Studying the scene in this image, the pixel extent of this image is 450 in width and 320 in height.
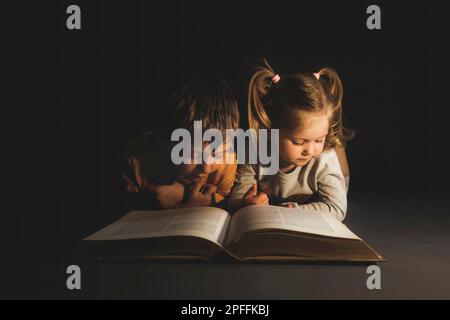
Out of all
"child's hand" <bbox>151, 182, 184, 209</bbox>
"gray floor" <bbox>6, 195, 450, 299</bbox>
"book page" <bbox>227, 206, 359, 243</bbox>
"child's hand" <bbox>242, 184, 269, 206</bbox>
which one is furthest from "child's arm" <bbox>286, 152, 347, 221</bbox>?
"child's hand" <bbox>151, 182, 184, 209</bbox>

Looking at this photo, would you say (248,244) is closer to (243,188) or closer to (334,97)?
(243,188)

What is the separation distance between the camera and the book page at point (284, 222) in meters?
1.82

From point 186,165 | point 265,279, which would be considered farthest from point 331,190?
point 265,279

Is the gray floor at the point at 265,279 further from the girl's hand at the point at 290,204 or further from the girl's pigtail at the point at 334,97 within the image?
the girl's pigtail at the point at 334,97

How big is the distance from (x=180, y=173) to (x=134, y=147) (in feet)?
0.74

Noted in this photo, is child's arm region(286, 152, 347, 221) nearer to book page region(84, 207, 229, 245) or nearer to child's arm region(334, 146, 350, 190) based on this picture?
child's arm region(334, 146, 350, 190)

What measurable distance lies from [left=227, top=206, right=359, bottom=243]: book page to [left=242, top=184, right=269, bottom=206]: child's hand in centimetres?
29

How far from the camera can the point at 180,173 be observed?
2500mm

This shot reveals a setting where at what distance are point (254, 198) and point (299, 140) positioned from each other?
1.00 ft

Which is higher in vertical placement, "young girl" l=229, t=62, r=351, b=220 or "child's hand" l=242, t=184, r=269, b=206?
"young girl" l=229, t=62, r=351, b=220

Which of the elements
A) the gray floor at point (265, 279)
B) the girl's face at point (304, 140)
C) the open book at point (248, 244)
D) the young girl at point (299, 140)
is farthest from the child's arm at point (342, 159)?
the open book at point (248, 244)

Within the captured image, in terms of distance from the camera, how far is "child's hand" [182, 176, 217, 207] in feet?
8.27

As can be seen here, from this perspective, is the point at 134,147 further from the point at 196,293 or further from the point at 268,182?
the point at 196,293

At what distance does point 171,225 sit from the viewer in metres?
1.94
